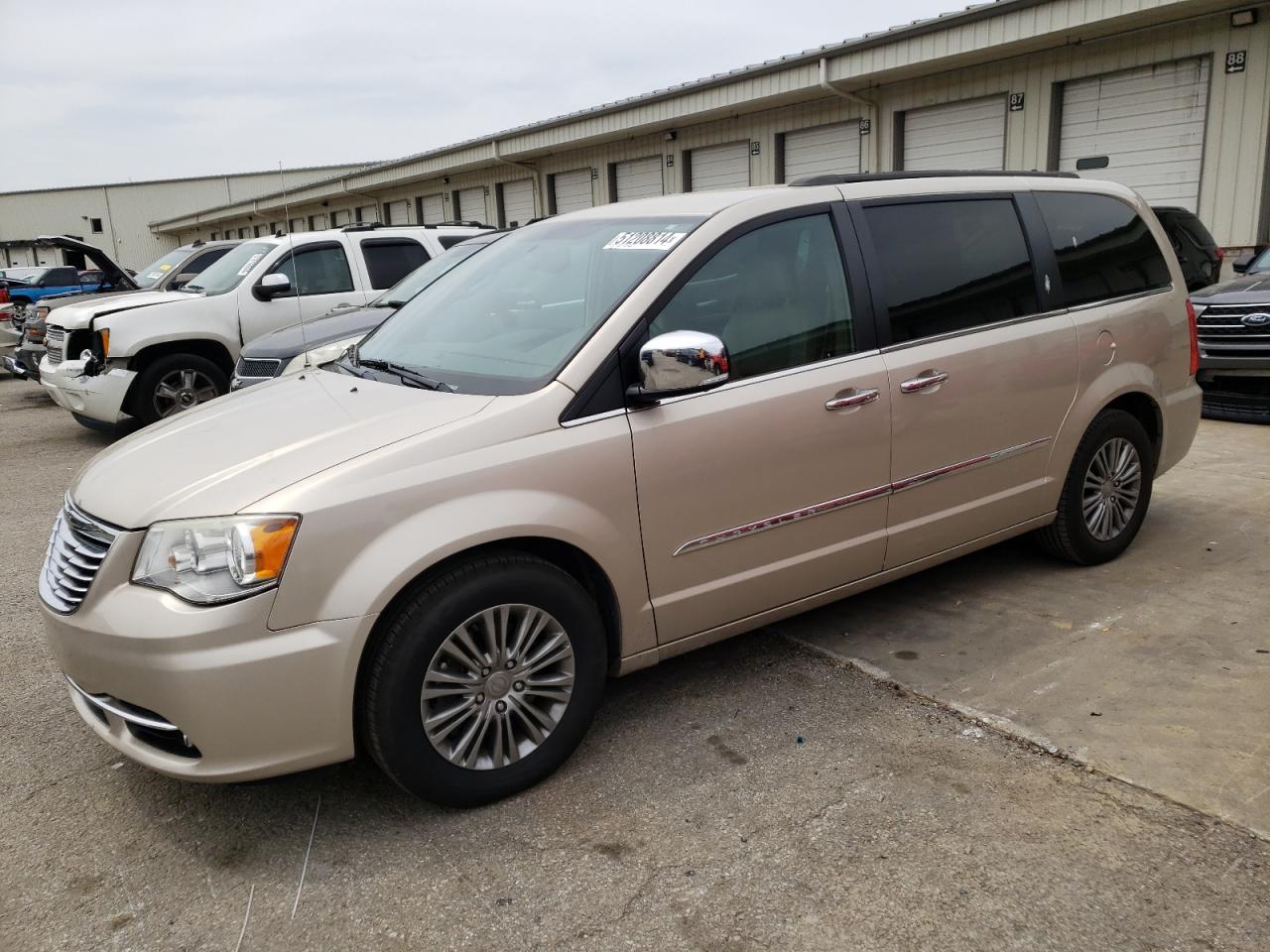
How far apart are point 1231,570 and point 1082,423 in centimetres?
108

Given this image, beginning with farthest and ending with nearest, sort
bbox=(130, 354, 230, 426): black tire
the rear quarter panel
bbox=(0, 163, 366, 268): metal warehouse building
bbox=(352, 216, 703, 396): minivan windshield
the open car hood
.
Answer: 1. bbox=(0, 163, 366, 268): metal warehouse building
2. the open car hood
3. bbox=(130, 354, 230, 426): black tire
4. the rear quarter panel
5. bbox=(352, 216, 703, 396): minivan windshield

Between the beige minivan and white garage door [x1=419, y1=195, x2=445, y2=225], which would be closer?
the beige minivan

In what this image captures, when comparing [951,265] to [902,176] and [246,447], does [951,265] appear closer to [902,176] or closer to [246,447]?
[902,176]

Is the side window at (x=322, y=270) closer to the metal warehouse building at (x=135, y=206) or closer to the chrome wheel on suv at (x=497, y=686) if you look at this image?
the chrome wheel on suv at (x=497, y=686)

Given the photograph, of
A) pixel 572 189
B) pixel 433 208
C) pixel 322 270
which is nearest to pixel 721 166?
pixel 572 189

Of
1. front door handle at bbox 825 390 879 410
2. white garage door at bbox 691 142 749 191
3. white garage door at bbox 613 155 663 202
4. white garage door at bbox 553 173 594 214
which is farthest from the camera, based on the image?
white garage door at bbox 553 173 594 214

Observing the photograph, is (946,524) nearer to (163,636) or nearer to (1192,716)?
(1192,716)

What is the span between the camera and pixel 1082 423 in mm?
4508

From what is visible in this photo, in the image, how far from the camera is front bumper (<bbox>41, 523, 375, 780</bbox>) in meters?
2.62

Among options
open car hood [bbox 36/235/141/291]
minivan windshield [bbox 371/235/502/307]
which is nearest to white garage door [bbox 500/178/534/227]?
open car hood [bbox 36/235/141/291]

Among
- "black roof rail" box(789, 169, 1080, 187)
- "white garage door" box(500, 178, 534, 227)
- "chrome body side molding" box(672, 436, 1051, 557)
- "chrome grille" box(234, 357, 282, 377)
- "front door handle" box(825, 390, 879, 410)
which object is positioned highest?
"white garage door" box(500, 178, 534, 227)

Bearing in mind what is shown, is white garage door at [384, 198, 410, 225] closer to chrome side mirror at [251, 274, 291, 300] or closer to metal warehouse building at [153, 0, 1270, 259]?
metal warehouse building at [153, 0, 1270, 259]

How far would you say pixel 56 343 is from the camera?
32.1 feet

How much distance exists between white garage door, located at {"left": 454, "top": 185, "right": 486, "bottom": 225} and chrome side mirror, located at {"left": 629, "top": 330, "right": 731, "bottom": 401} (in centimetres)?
2198
